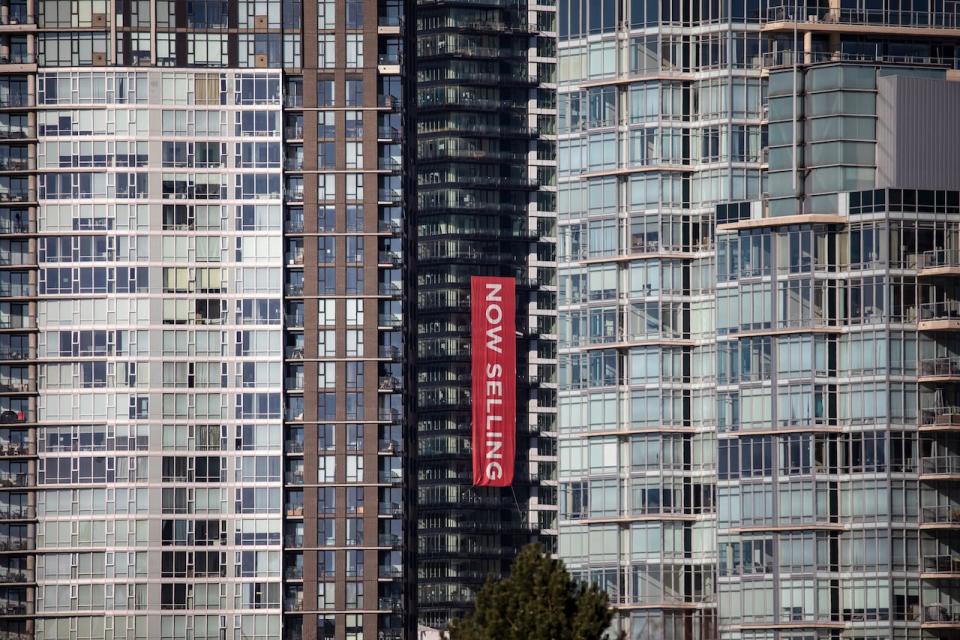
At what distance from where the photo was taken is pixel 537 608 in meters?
159

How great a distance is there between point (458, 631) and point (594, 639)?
941cm

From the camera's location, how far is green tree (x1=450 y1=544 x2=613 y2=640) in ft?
519

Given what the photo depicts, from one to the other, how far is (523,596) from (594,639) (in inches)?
196

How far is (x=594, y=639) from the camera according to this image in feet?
517

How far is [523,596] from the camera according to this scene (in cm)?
15988

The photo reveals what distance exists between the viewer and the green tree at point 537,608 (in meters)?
158

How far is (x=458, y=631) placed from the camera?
163 m

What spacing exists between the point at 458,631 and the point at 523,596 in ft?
18.0
